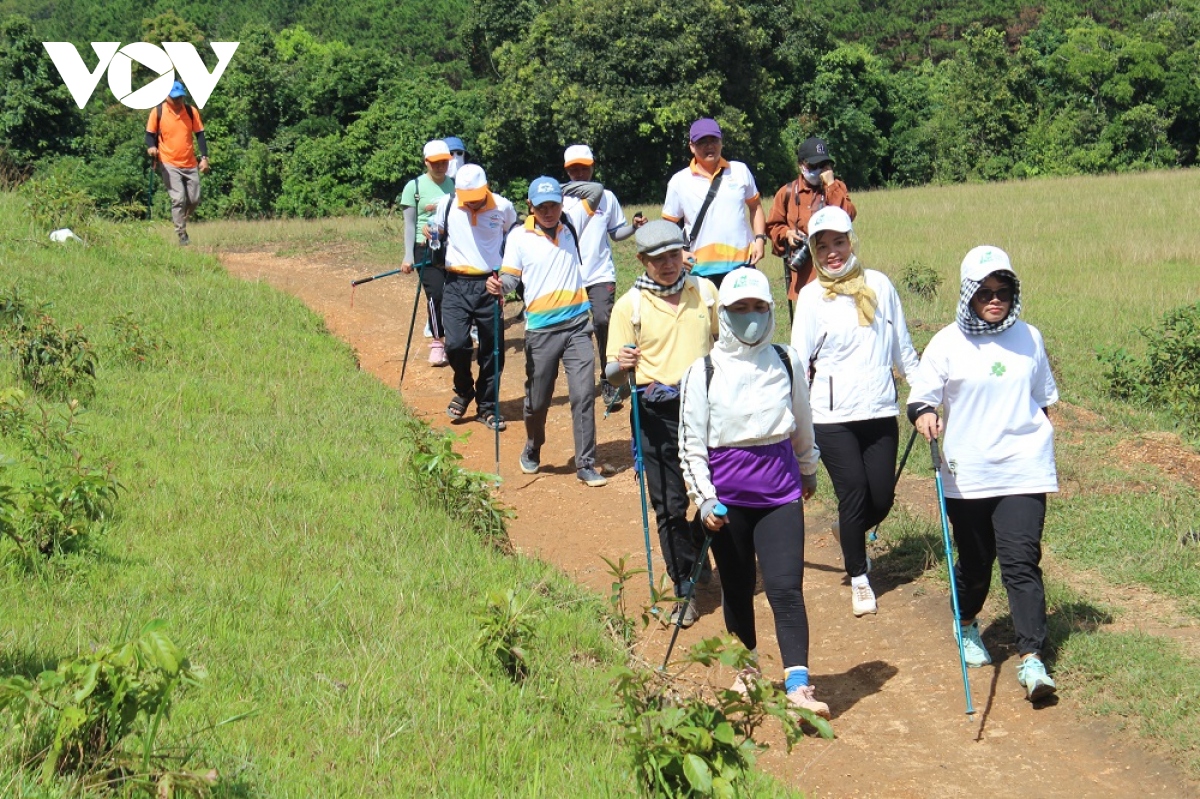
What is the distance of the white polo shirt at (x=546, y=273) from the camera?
9070 millimetres

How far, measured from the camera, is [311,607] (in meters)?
5.80

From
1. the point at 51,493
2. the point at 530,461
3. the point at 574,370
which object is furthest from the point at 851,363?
the point at 51,493

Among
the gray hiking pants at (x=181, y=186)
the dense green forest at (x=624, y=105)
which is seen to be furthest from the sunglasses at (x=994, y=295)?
the dense green forest at (x=624, y=105)

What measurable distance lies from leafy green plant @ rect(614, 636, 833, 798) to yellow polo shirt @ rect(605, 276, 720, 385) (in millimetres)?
2655

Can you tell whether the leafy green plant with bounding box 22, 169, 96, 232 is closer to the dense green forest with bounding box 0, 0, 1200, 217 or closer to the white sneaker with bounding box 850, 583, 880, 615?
the dense green forest with bounding box 0, 0, 1200, 217

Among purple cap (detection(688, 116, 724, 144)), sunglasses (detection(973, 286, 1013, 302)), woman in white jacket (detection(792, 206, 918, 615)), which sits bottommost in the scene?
woman in white jacket (detection(792, 206, 918, 615))

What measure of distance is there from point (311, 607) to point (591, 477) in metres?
3.68

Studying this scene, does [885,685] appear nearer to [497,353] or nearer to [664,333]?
[664,333]

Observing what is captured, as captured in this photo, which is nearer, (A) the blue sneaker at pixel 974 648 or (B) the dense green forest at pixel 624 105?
(A) the blue sneaker at pixel 974 648

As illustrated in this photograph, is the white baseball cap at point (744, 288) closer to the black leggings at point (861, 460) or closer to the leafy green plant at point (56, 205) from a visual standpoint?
the black leggings at point (861, 460)

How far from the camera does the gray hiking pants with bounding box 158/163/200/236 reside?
1550cm

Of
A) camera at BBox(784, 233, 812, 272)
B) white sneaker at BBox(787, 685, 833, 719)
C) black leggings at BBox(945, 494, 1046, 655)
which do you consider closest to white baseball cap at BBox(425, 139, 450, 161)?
camera at BBox(784, 233, 812, 272)

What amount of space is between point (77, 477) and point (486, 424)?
490 cm

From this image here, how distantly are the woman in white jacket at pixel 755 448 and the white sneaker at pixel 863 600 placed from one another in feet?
4.24
